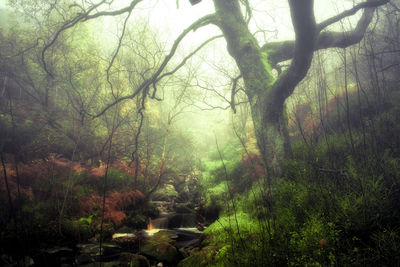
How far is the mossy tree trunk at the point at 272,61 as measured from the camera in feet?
12.0

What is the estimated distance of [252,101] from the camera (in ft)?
16.7

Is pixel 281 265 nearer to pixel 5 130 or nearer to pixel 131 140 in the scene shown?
pixel 131 140

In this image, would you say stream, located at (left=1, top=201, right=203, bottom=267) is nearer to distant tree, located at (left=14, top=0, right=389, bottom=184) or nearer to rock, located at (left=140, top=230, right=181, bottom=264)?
rock, located at (left=140, top=230, right=181, bottom=264)

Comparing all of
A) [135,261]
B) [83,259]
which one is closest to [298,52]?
[135,261]

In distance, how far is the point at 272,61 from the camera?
5.41 meters

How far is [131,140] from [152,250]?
7229 millimetres

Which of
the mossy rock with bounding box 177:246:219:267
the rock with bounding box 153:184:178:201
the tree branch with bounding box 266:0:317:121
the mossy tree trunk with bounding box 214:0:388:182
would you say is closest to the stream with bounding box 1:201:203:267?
the mossy rock with bounding box 177:246:219:267

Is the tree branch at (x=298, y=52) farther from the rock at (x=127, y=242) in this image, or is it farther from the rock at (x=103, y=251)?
the rock at (x=103, y=251)

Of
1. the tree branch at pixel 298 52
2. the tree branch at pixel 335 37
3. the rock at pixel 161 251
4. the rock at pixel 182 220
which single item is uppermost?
the tree branch at pixel 335 37

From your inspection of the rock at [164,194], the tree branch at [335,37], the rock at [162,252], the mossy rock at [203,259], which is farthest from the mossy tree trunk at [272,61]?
the rock at [164,194]

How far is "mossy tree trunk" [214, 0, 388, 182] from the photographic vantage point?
143 inches

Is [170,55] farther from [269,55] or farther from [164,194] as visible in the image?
[164,194]

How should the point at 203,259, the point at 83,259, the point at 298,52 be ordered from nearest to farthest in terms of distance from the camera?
the point at 203,259
the point at 83,259
the point at 298,52

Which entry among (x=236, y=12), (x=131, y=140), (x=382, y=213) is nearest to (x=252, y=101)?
(x=236, y=12)
